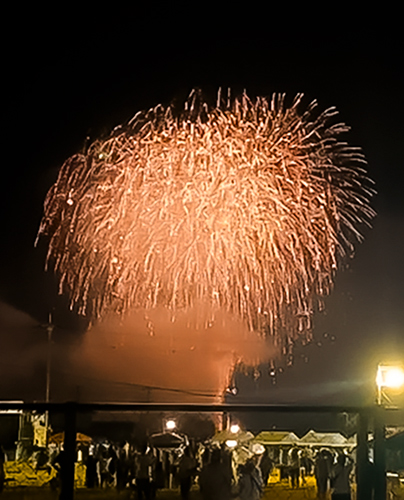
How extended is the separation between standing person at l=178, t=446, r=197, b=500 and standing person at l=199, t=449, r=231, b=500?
0.09 meters

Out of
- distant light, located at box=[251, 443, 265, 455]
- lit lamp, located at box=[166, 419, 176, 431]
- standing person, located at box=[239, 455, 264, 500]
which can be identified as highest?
lit lamp, located at box=[166, 419, 176, 431]

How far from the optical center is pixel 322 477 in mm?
6750

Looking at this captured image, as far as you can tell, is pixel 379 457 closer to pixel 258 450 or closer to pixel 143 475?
pixel 143 475

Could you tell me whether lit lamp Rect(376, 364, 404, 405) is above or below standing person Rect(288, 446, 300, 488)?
above

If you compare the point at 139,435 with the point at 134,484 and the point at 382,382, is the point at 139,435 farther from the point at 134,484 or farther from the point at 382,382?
Result: the point at 382,382

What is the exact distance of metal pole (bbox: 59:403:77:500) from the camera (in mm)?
5453

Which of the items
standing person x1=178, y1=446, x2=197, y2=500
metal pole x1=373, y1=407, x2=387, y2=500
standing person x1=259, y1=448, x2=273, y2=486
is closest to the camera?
metal pole x1=373, y1=407, x2=387, y2=500

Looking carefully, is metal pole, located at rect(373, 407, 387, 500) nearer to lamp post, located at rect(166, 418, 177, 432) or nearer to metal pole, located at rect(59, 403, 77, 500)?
metal pole, located at rect(59, 403, 77, 500)

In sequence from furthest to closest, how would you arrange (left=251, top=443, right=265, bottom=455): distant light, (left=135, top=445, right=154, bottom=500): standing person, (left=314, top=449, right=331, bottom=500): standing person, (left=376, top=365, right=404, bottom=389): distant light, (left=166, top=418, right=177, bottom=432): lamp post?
(left=376, top=365, right=404, bottom=389): distant light < (left=166, top=418, right=177, bottom=432): lamp post < (left=251, top=443, right=265, bottom=455): distant light < (left=314, top=449, right=331, bottom=500): standing person < (left=135, top=445, right=154, bottom=500): standing person

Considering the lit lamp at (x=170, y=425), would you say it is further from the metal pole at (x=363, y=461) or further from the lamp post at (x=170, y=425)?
the metal pole at (x=363, y=461)

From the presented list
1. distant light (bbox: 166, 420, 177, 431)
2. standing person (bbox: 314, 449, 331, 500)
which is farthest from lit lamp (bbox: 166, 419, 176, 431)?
standing person (bbox: 314, 449, 331, 500)

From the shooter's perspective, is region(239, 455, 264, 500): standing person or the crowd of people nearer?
the crowd of people

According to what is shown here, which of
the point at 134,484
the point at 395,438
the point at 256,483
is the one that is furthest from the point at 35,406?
the point at 395,438

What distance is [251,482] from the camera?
6.81 metres
